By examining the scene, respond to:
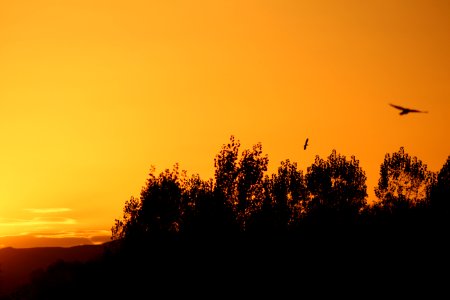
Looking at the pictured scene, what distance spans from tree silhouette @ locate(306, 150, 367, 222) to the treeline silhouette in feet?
2.00

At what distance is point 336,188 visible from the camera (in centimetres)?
10894

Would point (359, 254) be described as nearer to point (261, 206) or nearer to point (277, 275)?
point (277, 275)

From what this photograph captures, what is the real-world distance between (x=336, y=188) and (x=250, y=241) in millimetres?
33863

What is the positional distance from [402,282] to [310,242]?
15.2 m

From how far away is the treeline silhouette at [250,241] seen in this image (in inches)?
2884

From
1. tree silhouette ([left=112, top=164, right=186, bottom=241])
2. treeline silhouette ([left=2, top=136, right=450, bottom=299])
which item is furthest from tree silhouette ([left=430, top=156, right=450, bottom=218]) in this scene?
tree silhouette ([left=112, top=164, right=186, bottom=241])

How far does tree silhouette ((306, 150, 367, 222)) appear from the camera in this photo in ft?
334

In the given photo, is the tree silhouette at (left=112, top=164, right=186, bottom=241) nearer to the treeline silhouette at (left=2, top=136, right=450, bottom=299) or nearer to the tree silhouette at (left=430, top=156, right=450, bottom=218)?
the treeline silhouette at (left=2, top=136, right=450, bottom=299)

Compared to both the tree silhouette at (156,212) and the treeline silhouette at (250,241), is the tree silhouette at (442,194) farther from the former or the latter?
the tree silhouette at (156,212)

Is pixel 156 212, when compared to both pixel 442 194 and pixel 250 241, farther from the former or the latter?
pixel 442 194

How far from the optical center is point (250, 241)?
80.6 m

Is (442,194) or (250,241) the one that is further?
(442,194)

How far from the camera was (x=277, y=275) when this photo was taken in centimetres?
7362

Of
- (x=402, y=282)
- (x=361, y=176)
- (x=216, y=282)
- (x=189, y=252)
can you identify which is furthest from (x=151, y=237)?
(x=361, y=176)
